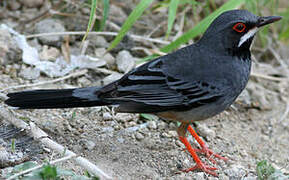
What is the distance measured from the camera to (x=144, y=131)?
5.28 meters

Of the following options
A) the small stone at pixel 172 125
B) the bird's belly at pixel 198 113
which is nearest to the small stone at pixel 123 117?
the small stone at pixel 172 125

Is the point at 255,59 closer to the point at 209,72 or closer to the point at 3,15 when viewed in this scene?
the point at 209,72

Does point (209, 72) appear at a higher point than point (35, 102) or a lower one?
higher

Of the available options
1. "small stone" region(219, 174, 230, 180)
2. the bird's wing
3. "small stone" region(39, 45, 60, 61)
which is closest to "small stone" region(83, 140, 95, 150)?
the bird's wing

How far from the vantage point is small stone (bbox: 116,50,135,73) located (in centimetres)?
623

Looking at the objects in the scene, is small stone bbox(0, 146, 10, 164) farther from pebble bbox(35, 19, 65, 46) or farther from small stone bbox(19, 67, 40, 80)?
pebble bbox(35, 19, 65, 46)

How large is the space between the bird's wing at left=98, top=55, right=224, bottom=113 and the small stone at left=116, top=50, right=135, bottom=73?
152 cm

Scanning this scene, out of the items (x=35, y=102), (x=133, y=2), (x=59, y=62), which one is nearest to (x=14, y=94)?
(x=35, y=102)

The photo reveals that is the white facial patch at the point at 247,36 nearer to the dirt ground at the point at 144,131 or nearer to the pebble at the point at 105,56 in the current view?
the dirt ground at the point at 144,131

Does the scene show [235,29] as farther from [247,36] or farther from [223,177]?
[223,177]

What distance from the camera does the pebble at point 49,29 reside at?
645 cm

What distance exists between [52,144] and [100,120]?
115 cm

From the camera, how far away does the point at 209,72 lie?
4.60 meters

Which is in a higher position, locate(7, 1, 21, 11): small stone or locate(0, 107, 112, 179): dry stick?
locate(7, 1, 21, 11): small stone
